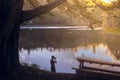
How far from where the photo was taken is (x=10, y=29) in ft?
34.7

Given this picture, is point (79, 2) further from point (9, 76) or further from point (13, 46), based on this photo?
point (9, 76)

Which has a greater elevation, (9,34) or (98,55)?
(9,34)

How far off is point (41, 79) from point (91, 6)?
377 cm

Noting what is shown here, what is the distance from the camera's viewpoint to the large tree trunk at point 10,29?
1052 centimetres

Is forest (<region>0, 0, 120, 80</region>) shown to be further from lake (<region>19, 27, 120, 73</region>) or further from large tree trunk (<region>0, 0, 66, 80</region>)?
lake (<region>19, 27, 120, 73</region>)

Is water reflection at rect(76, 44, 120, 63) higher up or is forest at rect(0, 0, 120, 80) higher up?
forest at rect(0, 0, 120, 80)

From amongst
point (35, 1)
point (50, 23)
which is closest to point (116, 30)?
point (50, 23)

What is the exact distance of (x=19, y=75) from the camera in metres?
11.4

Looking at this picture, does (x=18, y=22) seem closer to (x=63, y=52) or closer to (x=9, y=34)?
(x=9, y=34)

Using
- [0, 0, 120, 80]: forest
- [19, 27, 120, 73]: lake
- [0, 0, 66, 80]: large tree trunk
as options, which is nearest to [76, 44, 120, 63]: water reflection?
[19, 27, 120, 73]: lake

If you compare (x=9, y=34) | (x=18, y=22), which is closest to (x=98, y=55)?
(x=18, y=22)

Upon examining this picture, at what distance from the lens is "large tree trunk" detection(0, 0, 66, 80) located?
1052 cm

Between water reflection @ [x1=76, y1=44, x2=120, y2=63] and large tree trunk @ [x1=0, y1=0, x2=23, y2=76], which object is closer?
large tree trunk @ [x1=0, y1=0, x2=23, y2=76]

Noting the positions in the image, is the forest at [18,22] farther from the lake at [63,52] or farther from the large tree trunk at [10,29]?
the lake at [63,52]
